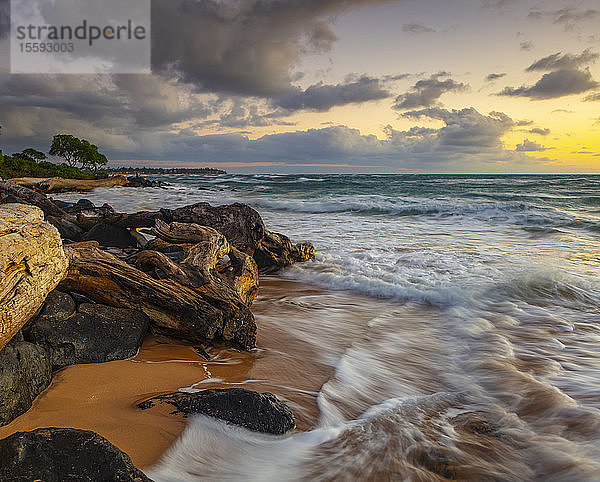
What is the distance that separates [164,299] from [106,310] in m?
0.51

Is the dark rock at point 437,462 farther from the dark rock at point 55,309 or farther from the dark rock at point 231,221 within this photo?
the dark rock at point 231,221

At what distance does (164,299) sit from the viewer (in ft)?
12.3

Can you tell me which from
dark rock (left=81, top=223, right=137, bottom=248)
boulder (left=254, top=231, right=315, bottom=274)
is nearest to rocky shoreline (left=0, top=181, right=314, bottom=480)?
dark rock (left=81, top=223, right=137, bottom=248)

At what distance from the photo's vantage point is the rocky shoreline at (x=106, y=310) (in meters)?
2.46

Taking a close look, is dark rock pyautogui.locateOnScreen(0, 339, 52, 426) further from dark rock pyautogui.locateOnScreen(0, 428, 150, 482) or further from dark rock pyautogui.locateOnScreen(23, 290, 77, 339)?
dark rock pyautogui.locateOnScreen(0, 428, 150, 482)

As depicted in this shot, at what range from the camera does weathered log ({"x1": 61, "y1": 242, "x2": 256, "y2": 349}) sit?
144 inches

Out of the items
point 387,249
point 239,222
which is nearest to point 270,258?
point 239,222

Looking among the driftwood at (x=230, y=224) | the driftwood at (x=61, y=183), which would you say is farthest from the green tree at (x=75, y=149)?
the driftwood at (x=230, y=224)

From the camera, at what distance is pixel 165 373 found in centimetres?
322

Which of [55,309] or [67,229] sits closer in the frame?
[55,309]

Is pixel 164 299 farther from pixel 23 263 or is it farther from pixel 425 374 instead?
pixel 425 374

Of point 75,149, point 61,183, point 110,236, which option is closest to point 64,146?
point 75,149

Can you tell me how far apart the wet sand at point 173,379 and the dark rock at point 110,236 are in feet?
10.6

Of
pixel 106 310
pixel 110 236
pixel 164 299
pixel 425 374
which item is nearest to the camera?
pixel 106 310
